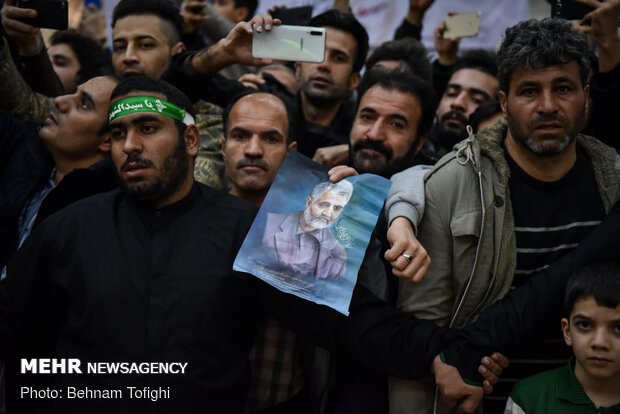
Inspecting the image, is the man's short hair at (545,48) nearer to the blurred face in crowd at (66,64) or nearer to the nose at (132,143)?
the nose at (132,143)

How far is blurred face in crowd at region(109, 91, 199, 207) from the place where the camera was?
2.84 metres

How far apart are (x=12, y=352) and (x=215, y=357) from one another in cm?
91

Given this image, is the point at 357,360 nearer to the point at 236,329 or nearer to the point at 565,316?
the point at 236,329

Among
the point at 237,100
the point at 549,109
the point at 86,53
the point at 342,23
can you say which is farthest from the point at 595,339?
the point at 86,53

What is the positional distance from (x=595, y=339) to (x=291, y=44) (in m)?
1.77

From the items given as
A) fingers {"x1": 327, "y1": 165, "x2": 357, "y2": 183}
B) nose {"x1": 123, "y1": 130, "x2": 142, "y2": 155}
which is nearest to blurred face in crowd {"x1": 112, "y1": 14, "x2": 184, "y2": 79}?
nose {"x1": 123, "y1": 130, "x2": 142, "y2": 155}

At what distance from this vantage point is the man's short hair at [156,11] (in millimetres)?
4395

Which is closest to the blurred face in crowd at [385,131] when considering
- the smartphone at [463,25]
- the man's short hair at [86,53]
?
the smartphone at [463,25]

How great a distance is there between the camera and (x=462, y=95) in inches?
187

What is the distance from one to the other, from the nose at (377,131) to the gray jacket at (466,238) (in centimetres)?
88

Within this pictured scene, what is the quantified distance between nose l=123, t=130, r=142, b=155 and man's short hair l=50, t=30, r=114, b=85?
6.71 ft

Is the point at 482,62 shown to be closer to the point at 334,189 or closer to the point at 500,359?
the point at 334,189

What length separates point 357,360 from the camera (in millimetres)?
2752

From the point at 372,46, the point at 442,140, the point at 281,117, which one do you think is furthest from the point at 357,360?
the point at 372,46
